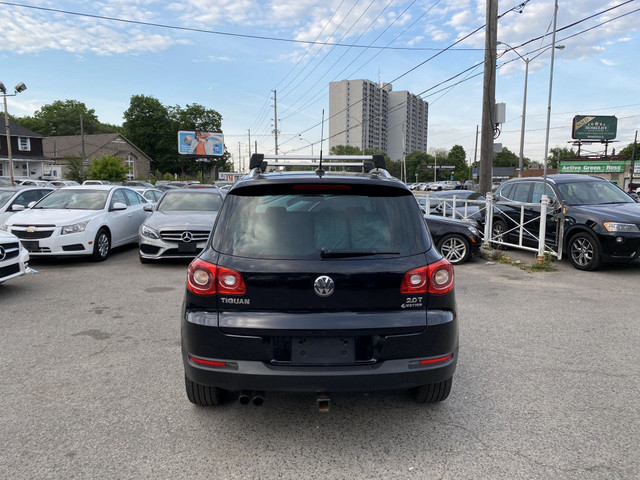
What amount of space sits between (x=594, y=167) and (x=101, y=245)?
6773 centimetres

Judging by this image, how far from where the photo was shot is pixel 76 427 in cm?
309

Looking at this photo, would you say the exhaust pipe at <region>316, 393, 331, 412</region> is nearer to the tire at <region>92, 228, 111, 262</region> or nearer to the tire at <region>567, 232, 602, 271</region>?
the tire at <region>567, 232, 602, 271</region>

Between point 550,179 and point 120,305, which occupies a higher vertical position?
point 550,179

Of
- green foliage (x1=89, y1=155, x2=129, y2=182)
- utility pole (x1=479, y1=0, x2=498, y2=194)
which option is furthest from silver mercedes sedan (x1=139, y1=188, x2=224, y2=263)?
green foliage (x1=89, y1=155, x2=129, y2=182)

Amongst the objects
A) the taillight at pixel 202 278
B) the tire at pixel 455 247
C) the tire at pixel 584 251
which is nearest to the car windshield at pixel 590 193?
the tire at pixel 584 251

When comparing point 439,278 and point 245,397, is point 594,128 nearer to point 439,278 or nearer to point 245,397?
point 439,278

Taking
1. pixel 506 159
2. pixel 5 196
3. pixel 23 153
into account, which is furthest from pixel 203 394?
pixel 506 159

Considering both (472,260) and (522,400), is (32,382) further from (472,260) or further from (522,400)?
(472,260)

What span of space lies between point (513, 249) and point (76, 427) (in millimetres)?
10554

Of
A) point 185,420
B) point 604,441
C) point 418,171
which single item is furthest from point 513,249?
point 418,171

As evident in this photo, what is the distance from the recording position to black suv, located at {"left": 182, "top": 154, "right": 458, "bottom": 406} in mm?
2684

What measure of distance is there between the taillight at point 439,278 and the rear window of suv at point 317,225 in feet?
0.47

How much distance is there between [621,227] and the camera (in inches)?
317

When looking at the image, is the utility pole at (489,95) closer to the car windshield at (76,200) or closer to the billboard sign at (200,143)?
the car windshield at (76,200)
